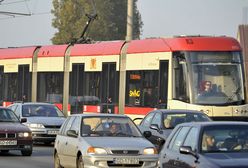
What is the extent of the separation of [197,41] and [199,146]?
1987cm

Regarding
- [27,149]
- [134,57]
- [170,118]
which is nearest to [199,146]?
[170,118]

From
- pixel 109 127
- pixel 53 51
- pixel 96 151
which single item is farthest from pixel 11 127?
pixel 53 51

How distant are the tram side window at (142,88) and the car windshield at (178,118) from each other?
10471mm

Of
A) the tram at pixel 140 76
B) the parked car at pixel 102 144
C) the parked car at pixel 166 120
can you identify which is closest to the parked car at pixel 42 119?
the tram at pixel 140 76

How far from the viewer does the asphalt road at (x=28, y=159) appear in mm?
23422

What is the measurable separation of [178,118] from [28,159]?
4775 millimetres

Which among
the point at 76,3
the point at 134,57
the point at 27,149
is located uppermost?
the point at 76,3

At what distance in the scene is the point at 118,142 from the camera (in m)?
18.8

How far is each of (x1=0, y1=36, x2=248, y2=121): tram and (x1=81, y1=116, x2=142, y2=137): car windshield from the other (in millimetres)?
12072

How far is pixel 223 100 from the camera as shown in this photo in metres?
32.2

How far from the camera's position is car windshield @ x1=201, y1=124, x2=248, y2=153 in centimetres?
1373

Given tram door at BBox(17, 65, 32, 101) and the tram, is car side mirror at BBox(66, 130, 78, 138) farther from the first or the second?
tram door at BBox(17, 65, 32, 101)

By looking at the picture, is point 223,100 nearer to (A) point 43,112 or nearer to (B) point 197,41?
(B) point 197,41

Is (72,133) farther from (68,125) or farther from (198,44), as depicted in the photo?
(198,44)
